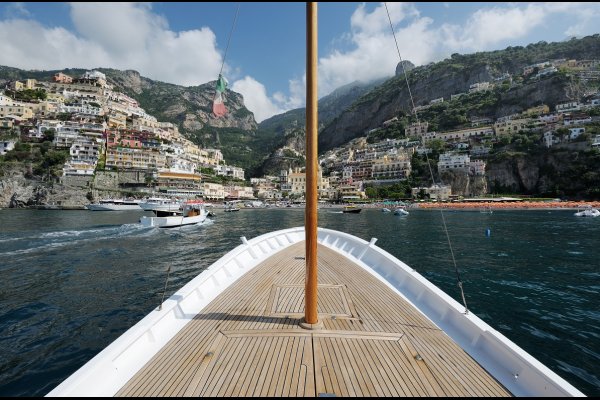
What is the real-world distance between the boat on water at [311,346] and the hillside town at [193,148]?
86579 millimetres

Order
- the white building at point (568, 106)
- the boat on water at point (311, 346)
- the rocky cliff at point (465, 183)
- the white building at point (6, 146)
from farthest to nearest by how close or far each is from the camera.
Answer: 1. the white building at point (568, 106)
2. the rocky cliff at point (465, 183)
3. the white building at point (6, 146)
4. the boat on water at point (311, 346)

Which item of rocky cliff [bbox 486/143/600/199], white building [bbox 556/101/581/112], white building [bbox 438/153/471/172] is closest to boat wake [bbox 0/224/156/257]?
white building [bbox 438/153/471/172]

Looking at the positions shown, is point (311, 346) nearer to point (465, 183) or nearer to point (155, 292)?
point (155, 292)

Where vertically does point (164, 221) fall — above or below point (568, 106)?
below

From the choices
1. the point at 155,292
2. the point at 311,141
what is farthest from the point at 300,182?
the point at 311,141

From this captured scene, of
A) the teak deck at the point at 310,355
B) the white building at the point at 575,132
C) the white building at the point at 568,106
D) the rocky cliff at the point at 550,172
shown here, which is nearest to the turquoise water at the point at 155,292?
the teak deck at the point at 310,355

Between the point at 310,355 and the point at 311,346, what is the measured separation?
0.64 feet

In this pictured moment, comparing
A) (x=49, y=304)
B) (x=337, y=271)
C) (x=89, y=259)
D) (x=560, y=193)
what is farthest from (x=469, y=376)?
(x=560, y=193)

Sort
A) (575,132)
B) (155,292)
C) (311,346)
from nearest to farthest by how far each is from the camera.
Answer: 1. (311,346)
2. (155,292)
3. (575,132)

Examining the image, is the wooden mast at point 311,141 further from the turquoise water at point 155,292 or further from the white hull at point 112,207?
the white hull at point 112,207

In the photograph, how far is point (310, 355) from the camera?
319 centimetres

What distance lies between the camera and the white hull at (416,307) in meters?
2.59

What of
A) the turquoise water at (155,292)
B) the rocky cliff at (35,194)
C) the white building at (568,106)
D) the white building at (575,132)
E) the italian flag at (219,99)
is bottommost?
the turquoise water at (155,292)

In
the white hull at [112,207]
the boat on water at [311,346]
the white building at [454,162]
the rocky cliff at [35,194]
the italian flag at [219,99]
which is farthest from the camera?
the white building at [454,162]
